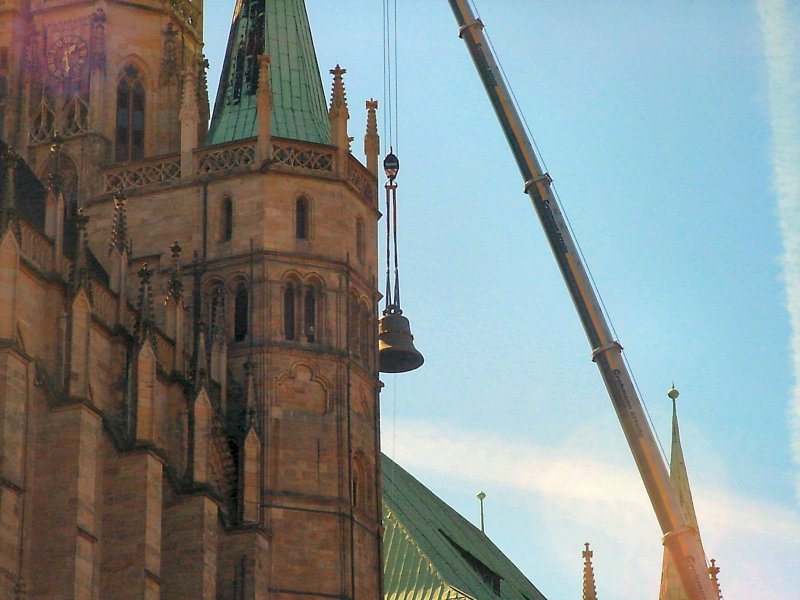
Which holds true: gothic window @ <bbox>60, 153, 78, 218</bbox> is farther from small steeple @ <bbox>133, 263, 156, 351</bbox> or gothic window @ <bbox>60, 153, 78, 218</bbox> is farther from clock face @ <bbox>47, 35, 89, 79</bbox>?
small steeple @ <bbox>133, 263, 156, 351</bbox>

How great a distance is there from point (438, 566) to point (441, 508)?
348 inches

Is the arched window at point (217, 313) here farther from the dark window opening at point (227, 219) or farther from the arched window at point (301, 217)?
the arched window at point (301, 217)

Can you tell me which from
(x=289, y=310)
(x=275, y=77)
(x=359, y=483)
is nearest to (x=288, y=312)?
(x=289, y=310)

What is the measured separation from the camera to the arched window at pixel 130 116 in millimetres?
59125

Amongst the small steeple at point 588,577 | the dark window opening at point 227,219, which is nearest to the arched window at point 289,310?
the dark window opening at point 227,219

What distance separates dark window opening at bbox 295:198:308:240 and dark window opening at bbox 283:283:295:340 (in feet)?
3.94

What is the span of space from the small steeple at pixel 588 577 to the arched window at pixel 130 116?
22.1 m

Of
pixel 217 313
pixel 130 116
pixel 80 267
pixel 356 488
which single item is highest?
pixel 130 116

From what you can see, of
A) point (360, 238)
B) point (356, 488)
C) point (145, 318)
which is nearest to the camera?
point (145, 318)

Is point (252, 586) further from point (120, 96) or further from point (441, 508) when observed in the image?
point (441, 508)

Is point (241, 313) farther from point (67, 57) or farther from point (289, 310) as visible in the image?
point (67, 57)

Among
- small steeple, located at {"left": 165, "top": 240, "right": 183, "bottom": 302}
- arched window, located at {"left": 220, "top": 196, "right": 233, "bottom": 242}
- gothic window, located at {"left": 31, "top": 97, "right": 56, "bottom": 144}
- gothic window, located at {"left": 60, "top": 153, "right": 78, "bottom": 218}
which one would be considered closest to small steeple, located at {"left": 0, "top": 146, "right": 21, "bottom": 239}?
small steeple, located at {"left": 165, "top": 240, "right": 183, "bottom": 302}

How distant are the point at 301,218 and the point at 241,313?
2.56 meters

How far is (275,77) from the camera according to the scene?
5803 centimetres
